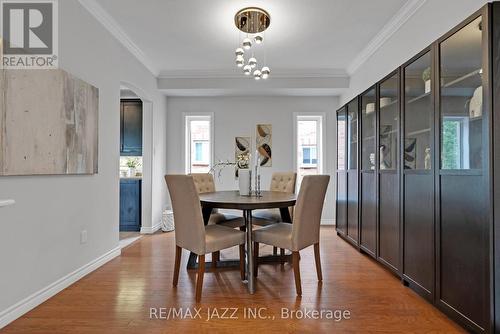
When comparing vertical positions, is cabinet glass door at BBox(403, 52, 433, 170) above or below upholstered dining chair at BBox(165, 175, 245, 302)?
above

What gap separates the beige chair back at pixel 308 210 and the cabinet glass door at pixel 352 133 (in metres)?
1.46

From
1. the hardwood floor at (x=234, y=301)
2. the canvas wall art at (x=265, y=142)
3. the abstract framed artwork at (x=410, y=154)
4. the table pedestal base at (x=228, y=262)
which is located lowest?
the hardwood floor at (x=234, y=301)

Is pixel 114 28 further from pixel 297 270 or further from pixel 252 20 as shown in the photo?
pixel 297 270

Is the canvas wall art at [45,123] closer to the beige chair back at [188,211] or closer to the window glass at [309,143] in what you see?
the beige chair back at [188,211]

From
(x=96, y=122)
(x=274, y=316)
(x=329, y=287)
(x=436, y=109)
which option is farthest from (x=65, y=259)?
(x=436, y=109)

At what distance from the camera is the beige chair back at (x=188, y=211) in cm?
218

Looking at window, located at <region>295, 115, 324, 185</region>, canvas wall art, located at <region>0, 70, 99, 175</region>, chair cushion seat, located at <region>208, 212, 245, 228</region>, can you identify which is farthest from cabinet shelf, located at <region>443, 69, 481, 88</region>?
window, located at <region>295, 115, 324, 185</region>

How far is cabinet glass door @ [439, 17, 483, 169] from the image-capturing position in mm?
1686

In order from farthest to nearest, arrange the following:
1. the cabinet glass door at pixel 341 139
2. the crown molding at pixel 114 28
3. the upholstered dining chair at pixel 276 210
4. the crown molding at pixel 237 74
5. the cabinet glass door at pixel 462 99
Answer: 1. the crown molding at pixel 237 74
2. the cabinet glass door at pixel 341 139
3. the upholstered dining chair at pixel 276 210
4. the crown molding at pixel 114 28
5. the cabinet glass door at pixel 462 99

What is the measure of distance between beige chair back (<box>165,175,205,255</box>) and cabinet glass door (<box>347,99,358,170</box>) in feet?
7.52

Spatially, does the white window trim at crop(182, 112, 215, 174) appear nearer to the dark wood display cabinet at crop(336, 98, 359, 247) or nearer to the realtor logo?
the dark wood display cabinet at crop(336, 98, 359, 247)

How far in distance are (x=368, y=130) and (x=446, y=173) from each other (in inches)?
57.3

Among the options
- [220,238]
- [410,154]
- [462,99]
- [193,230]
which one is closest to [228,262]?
[220,238]

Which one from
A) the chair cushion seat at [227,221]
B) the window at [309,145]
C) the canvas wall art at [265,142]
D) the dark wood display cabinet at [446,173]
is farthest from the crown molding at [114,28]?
the dark wood display cabinet at [446,173]
